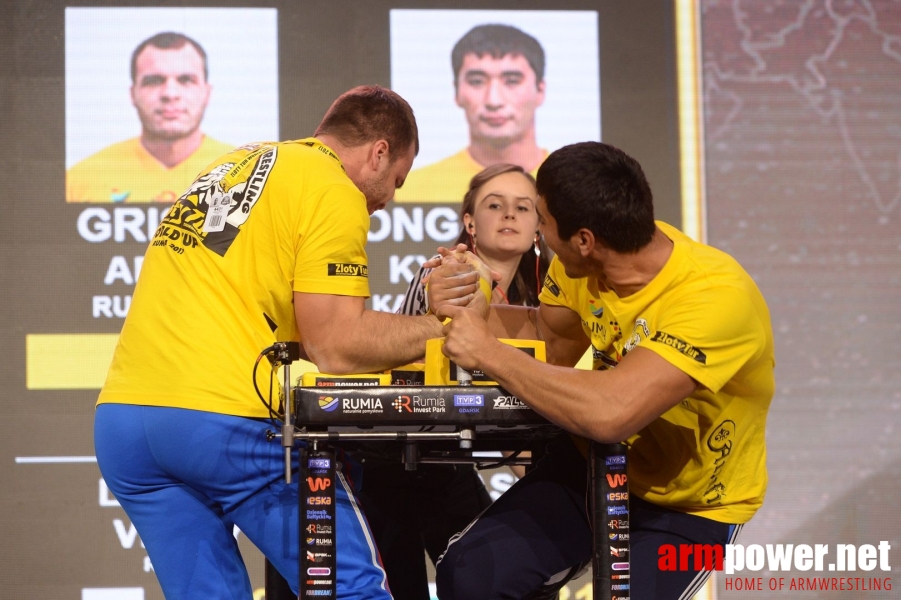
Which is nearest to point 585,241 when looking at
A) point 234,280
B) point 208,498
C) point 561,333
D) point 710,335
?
point 710,335

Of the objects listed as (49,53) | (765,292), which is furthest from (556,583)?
(49,53)

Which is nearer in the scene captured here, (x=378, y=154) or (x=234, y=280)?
(x=234, y=280)

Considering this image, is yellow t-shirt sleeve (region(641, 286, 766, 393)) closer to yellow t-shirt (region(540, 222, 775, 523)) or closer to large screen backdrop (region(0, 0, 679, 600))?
yellow t-shirt (region(540, 222, 775, 523))

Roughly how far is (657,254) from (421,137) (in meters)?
2.18

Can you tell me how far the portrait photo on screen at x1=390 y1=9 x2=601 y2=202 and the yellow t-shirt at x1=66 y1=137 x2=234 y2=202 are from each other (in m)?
0.90

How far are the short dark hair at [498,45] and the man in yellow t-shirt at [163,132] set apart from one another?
1.13 metres

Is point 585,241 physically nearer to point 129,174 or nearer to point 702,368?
point 702,368

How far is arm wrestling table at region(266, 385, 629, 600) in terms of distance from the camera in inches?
69.9

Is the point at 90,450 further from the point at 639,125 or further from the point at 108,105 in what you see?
the point at 639,125

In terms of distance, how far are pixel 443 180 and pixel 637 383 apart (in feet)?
7.82

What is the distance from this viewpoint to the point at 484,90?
4078mm

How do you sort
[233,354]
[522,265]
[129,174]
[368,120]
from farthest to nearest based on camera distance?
[129,174] → [522,265] → [368,120] → [233,354]

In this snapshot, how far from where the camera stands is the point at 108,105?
3.96 m

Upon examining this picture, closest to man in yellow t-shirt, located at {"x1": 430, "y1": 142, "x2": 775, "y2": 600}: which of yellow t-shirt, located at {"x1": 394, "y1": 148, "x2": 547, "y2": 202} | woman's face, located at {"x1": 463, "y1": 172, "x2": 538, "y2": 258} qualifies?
woman's face, located at {"x1": 463, "y1": 172, "x2": 538, "y2": 258}
